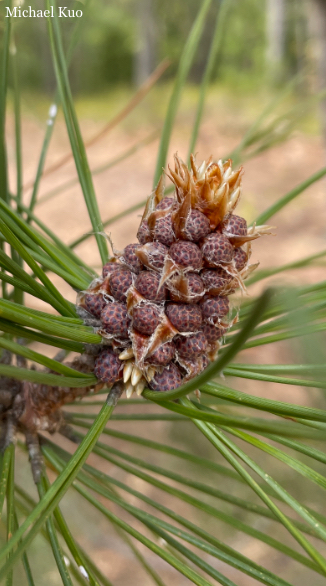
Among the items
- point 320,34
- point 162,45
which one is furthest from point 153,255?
point 162,45

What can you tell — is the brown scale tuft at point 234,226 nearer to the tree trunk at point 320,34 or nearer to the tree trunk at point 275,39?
the tree trunk at point 320,34

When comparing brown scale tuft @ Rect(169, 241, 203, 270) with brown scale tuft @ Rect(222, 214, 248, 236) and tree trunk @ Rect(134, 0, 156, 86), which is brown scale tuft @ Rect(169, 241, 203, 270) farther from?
tree trunk @ Rect(134, 0, 156, 86)

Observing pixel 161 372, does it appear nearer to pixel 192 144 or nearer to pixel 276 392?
pixel 192 144

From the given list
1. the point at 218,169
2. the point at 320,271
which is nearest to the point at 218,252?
the point at 218,169

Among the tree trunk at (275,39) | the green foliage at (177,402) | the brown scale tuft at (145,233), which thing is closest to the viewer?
the green foliage at (177,402)

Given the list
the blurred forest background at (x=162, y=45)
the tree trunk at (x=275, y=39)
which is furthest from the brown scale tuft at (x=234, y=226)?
the tree trunk at (x=275, y=39)

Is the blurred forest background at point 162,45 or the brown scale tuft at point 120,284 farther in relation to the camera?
the blurred forest background at point 162,45

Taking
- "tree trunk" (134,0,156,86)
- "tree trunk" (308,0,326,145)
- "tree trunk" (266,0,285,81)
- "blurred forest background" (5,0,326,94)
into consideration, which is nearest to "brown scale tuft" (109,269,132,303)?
"tree trunk" (308,0,326,145)

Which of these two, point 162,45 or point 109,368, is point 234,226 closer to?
point 109,368
